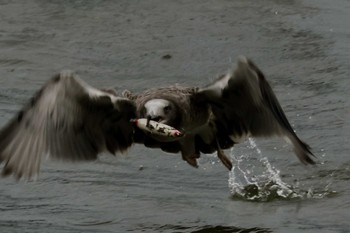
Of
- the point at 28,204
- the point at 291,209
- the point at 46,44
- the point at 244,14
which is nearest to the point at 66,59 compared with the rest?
the point at 46,44

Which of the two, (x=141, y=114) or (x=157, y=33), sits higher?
(x=141, y=114)

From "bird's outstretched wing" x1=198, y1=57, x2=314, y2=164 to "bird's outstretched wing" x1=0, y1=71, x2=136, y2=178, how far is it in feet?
2.06

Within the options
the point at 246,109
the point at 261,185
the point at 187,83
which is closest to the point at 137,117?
the point at 246,109

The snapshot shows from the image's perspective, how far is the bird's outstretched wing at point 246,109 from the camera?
7924mm

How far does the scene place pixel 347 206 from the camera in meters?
7.99

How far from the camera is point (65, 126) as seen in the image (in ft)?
26.9

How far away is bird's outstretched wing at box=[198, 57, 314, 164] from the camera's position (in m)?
7.92

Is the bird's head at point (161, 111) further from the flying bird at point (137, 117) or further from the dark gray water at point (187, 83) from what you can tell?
the dark gray water at point (187, 83)

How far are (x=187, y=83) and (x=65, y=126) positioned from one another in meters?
3.34

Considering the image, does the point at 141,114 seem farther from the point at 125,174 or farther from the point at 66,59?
the point at 66,59

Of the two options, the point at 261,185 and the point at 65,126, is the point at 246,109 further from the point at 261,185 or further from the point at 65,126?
the point at 65,126

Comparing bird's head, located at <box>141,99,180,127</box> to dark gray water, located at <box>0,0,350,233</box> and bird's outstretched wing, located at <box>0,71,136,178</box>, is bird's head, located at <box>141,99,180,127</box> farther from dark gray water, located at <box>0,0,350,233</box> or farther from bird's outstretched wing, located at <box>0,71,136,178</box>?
dark gray water, located at <box>0,0,350,233</box>

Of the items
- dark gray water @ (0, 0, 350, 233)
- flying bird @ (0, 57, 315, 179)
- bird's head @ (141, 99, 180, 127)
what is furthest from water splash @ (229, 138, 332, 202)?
bird's head @ (141, 99, 180, 127)

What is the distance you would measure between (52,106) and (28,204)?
867 mm
